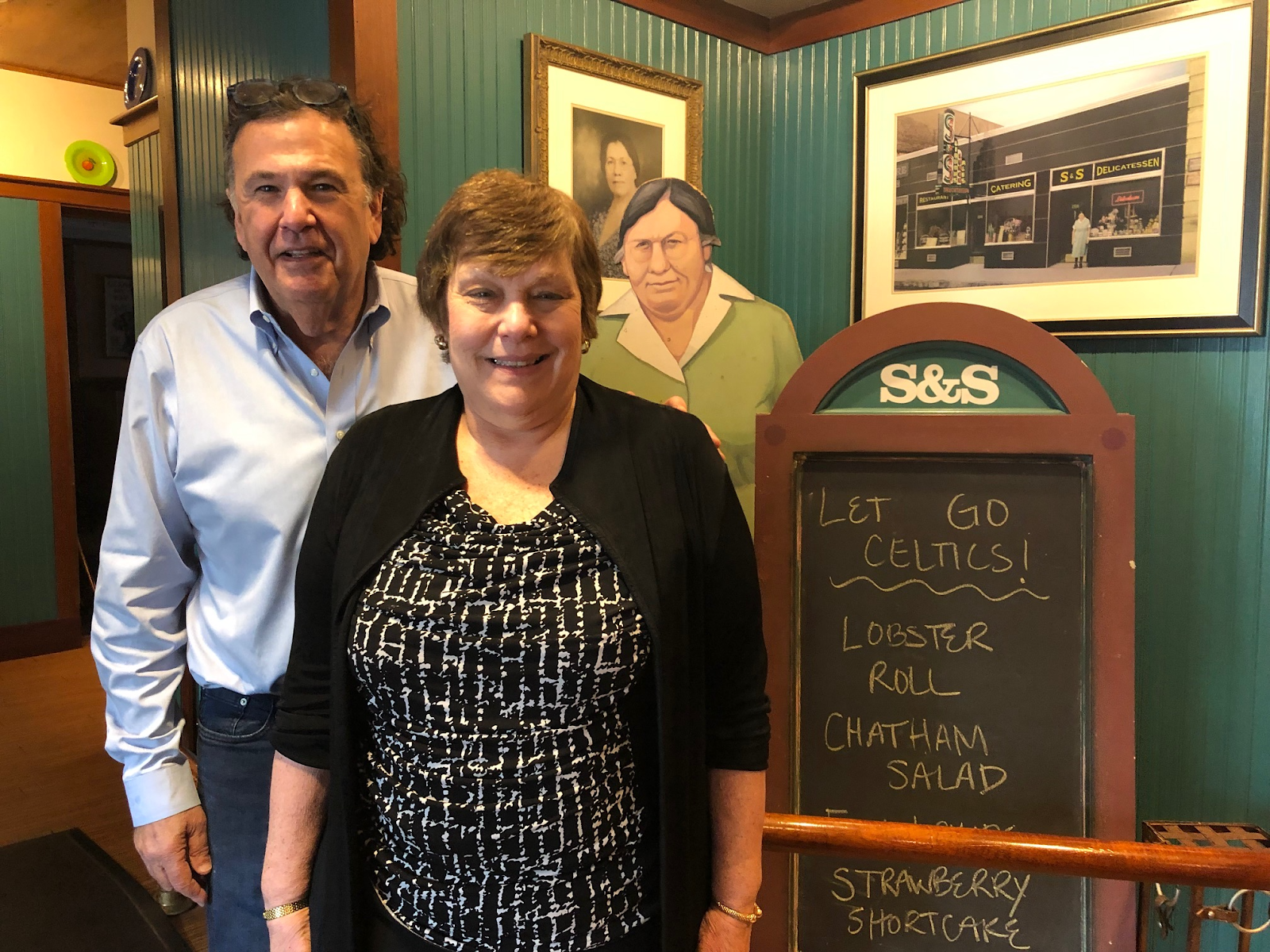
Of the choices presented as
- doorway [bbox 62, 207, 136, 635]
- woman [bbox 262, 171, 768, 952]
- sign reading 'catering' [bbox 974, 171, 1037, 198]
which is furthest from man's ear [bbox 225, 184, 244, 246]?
doorway [bbox 62, 207, 136, 635]

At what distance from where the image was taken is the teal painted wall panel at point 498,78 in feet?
5.90

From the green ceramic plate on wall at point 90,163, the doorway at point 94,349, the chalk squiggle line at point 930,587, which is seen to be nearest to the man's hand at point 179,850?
the chalk squiggle line at point 930,587

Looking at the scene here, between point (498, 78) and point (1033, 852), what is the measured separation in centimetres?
184

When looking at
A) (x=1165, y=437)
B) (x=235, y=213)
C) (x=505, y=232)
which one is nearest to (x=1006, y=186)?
(x=1165, y=437)

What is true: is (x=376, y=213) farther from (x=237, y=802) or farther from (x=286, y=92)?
(x=237, y=802)

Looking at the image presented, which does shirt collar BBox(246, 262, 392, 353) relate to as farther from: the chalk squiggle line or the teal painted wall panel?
the chalk squiggle line

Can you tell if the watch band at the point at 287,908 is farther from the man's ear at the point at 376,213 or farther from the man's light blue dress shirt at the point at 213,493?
the man's ear at the point at 376,213

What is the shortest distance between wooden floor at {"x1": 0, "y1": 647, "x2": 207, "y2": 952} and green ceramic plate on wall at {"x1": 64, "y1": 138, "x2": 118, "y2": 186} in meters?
2.57

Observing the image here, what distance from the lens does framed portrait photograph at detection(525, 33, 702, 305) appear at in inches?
77.4

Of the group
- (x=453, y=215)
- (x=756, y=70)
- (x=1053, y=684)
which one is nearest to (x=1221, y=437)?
(x=1053, y=684)

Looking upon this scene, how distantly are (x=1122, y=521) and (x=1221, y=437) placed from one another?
69 cm

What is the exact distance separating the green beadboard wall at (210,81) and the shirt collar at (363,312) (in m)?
0.90

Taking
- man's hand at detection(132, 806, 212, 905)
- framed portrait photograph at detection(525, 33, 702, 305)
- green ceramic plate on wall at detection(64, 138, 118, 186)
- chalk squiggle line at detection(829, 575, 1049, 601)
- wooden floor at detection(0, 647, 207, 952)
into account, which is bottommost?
wooden floor at detection(0, 647, 207, 952)

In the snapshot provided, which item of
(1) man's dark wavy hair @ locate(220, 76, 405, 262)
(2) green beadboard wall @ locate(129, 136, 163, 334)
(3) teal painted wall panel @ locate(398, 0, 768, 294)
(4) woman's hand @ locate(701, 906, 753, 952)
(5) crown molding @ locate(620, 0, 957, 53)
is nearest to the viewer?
(4) woman's hand @ locate(701, 906, 753, 952)
